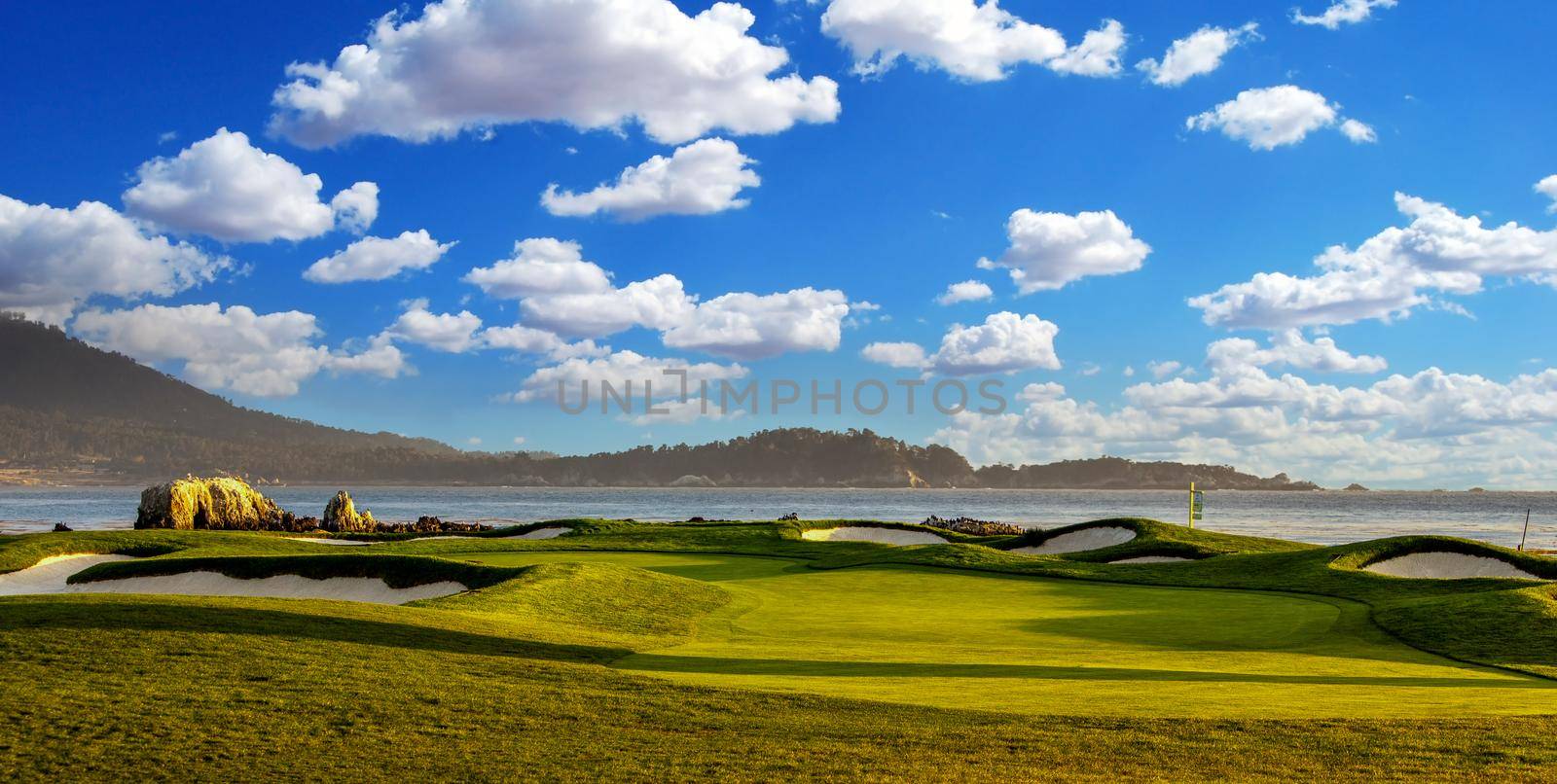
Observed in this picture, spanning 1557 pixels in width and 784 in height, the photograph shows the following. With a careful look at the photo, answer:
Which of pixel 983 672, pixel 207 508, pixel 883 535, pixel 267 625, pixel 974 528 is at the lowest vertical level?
pixel 974 528

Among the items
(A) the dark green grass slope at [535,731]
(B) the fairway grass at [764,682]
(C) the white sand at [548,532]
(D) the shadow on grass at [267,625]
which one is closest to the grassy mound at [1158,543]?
(B) the fairway grass at [764,682]

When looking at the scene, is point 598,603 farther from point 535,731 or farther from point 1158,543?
point 1158,543

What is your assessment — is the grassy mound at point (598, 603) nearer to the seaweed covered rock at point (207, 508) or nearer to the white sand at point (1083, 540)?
the white sand at point (1083, 540)

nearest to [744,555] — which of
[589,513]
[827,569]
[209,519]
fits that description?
[827,569]

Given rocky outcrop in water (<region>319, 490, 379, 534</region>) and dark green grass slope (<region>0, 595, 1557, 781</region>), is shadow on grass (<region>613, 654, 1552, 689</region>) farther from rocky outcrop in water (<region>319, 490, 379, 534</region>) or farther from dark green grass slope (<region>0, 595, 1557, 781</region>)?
rocky outcrop in water (<region>319, 490, 379, 534</region>)

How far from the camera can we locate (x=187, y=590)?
22188 mm

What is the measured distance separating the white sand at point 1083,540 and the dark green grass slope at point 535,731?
2795 cm

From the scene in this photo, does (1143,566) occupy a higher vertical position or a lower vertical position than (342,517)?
lower

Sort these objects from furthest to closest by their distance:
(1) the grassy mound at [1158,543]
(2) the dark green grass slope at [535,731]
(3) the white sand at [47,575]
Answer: (1) the grassy mound at [1158,543], (3) the white sand at [47,575], (2) the dark green grass slope at [535,731]

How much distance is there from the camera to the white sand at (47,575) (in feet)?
79.4

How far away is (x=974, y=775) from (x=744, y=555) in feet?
83.1

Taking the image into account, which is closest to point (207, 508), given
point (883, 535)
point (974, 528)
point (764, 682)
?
point (883, 535)

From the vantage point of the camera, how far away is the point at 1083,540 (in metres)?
37.5

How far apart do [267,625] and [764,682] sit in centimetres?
543
